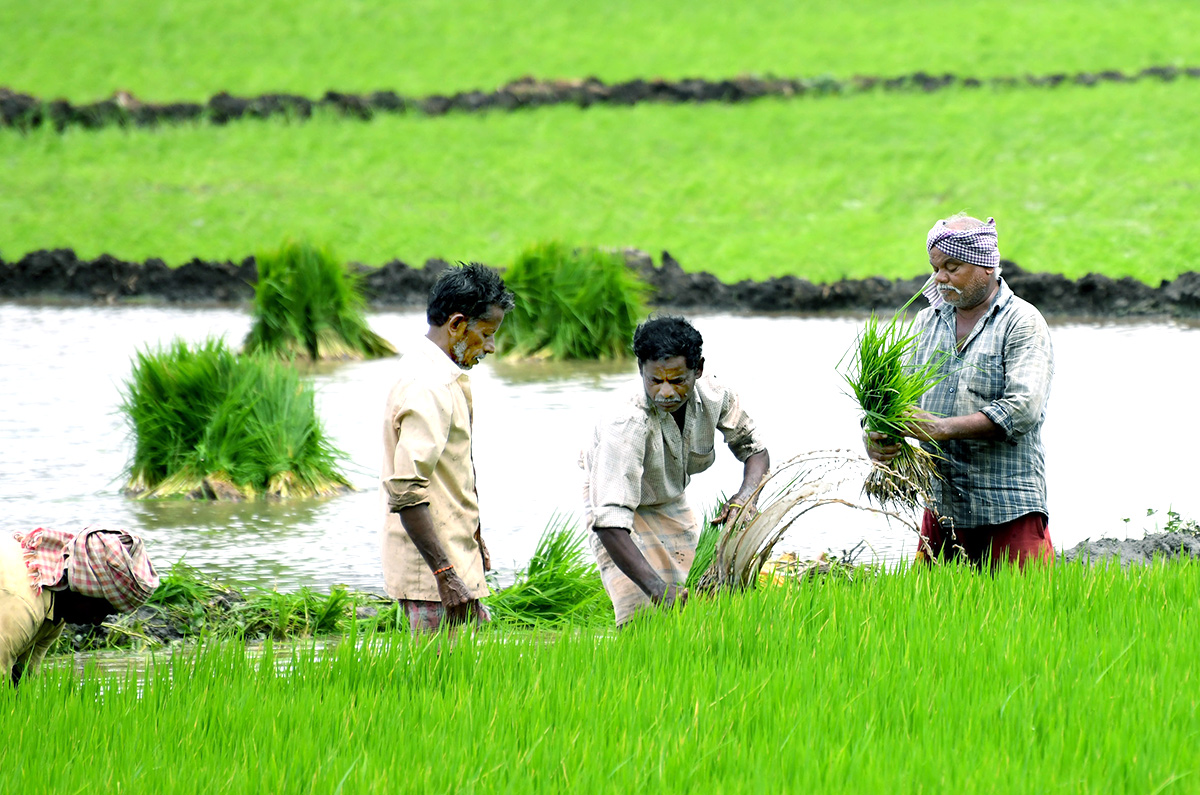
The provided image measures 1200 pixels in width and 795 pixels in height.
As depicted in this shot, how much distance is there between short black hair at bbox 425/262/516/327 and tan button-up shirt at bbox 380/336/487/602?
132 millimetres

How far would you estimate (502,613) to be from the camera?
653cm

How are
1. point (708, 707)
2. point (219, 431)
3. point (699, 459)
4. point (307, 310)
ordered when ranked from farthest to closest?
point (307, 310), point (219, 431), point (699, 459), point (708, 707)

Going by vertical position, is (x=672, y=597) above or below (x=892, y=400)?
below

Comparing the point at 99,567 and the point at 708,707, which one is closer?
the point at 99,567

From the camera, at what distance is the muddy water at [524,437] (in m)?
8.48

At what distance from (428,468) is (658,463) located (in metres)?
0.83

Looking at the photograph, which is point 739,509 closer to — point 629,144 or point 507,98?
point 629,144

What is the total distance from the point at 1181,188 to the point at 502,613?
25.3m

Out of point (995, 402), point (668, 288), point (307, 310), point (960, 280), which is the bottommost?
point (995, 402)

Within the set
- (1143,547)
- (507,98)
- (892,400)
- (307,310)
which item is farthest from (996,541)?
(507,98)

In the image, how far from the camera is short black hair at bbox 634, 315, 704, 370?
4.73m

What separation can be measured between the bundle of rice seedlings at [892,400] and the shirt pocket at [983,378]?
0.44 ft

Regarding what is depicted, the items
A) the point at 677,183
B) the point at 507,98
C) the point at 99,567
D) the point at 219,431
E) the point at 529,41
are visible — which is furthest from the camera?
the point at 529,41

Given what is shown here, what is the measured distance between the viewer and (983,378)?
5434 millimetres
